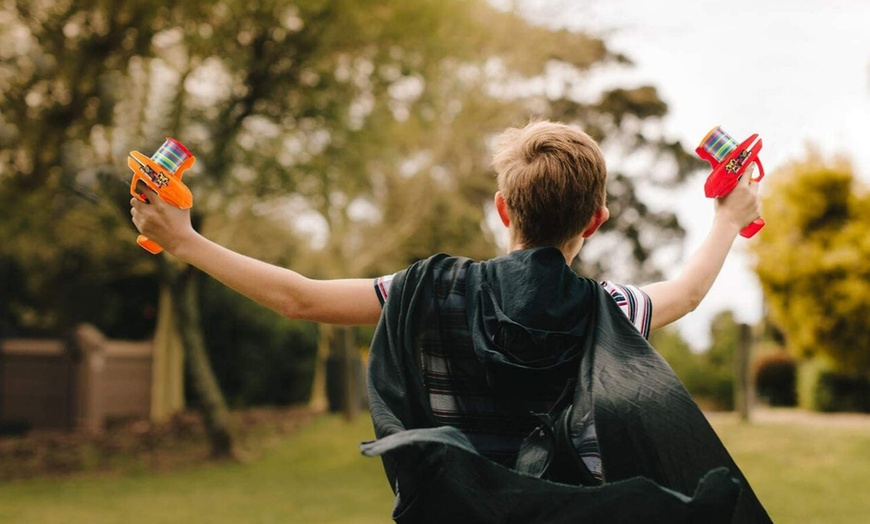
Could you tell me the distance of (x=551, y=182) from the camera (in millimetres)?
2002

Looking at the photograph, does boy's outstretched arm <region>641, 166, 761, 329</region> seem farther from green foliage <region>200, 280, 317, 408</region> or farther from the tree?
green foliage <region>200, 280, 317, 408</region>

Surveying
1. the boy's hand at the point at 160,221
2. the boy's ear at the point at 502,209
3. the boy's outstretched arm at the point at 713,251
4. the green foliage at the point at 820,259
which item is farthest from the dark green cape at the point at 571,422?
the green foliage at the point at 820,259

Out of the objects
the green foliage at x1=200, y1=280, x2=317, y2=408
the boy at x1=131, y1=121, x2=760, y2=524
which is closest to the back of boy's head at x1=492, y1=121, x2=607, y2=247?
the boy at x1=131, y1=121, x2=760, y2=524

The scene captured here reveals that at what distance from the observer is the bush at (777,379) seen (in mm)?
23641

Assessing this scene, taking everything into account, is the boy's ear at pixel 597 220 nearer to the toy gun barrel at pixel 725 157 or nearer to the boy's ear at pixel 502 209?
the boy's ear at pixel 502 209

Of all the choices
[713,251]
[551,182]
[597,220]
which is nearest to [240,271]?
[551,182]

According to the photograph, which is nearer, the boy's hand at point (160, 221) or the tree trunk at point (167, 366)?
the boy's hand at point (160, 221)

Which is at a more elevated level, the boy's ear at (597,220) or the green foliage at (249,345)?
the boy's ear at (597,220)

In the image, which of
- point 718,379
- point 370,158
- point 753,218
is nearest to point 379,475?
point 370,158

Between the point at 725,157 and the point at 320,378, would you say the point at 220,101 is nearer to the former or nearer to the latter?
the point at 320,378

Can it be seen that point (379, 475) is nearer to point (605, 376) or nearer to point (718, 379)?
point (605, 376)

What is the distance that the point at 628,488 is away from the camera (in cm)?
173

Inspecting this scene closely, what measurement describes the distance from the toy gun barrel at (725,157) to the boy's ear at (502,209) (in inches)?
19.7

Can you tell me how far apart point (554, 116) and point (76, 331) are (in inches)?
438
